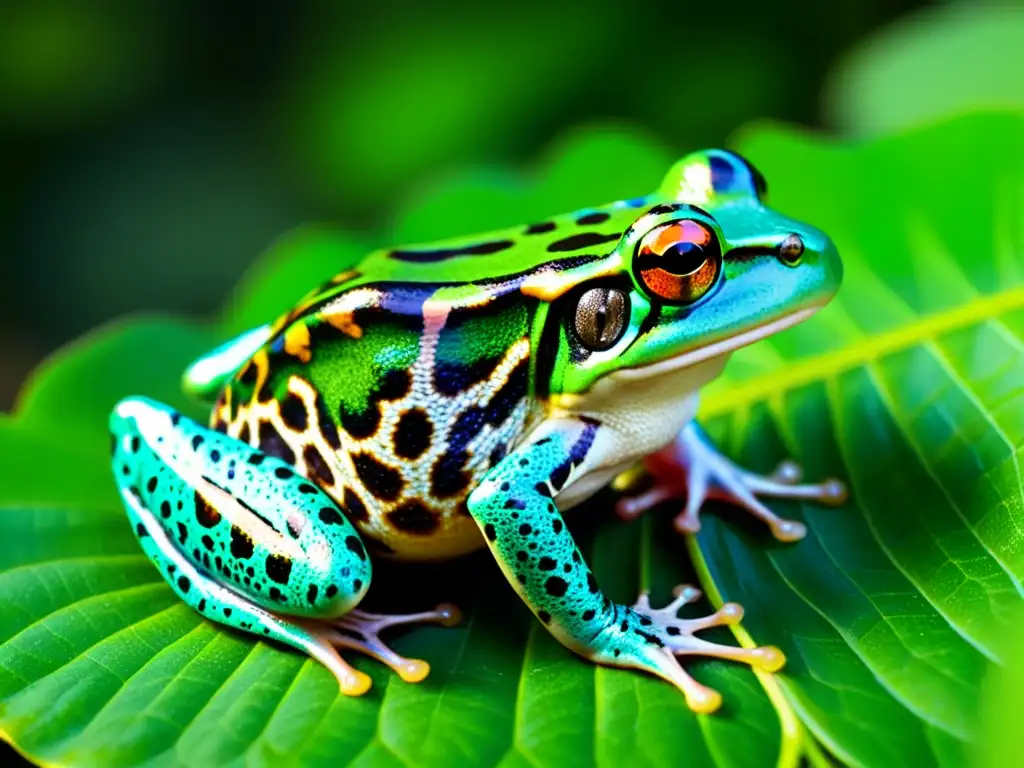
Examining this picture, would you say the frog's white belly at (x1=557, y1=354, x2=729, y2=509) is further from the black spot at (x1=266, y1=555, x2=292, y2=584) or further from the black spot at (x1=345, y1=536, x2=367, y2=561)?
the black spot at (x1=266, y1=555, x2=292, y2=584)

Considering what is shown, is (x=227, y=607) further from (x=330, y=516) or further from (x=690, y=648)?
(x=690, y=648)

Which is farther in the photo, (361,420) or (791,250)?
(361,420)

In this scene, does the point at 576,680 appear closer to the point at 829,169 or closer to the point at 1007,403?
the point at 1007,403

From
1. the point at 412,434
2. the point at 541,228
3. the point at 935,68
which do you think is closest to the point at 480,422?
the point at 412,434

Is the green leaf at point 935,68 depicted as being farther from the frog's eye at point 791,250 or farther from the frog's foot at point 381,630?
the frog's foot at point 381,630

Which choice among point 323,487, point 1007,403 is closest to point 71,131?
point 323,487
